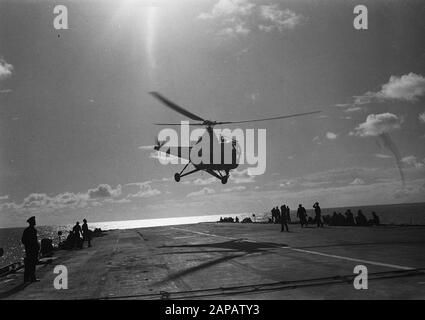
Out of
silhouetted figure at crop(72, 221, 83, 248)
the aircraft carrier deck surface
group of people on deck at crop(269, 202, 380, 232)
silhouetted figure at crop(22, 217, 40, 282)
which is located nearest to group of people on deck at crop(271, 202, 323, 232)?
group of people on deck at crop(269, 202, 380, 232)

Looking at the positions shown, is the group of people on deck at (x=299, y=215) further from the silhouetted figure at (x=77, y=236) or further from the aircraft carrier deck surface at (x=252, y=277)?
the silhouetted figure at (x=77, y=236)

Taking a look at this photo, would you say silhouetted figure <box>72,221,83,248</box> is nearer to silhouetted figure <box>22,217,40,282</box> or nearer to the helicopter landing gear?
the helicopter landing gear

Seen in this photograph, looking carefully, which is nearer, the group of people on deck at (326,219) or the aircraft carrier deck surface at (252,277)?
the aircraft carrier deck surface at (252,277)

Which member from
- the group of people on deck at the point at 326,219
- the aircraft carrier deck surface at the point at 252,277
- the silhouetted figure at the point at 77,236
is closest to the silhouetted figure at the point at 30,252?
the aircraft carrier deck surface at the point at 252,277

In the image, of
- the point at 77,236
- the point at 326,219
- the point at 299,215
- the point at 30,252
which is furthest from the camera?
the point at 326,219

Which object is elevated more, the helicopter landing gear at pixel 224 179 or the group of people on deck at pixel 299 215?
the helicopter landing gear at pixel 224 179

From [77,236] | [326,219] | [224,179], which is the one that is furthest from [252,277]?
[326,219]

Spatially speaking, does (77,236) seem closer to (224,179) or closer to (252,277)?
(224,179)

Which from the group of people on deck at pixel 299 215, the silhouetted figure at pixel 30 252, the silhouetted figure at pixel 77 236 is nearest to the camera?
the silhouetted figure at pixel 30 252

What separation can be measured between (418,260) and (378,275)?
2.98 meters

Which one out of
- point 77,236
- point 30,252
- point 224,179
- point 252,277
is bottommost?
point 77,236
